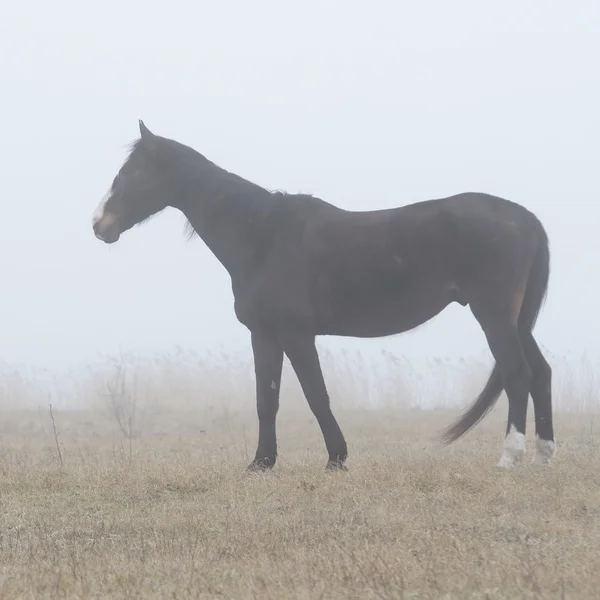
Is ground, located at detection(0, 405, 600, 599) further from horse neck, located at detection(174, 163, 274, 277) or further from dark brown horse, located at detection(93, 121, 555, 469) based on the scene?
horse neck, located at detection(174, 163, 274, 277)

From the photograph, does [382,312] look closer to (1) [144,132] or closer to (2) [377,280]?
(2) [377,280]

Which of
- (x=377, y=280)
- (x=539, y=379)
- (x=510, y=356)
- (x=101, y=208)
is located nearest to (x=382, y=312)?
(x=377, y=280)

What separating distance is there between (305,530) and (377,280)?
2911 mm

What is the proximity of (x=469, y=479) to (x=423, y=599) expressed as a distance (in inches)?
111

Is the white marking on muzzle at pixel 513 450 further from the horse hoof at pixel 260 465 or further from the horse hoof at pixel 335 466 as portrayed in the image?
the horse hoof at pixel 260 465

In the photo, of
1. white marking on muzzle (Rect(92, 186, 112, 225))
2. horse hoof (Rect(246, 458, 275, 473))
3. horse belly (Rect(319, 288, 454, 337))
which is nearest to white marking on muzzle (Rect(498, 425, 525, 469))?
horse belly (Rect(319, 288, 454, 337))

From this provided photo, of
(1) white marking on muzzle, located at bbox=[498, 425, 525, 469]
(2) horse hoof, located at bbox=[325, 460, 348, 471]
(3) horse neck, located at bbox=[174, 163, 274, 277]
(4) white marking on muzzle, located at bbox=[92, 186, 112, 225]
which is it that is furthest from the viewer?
(4) white marking on muzzle, located at bbox=[92, 186, 112, 225]

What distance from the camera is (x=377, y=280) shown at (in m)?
7.36

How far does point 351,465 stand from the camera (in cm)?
754

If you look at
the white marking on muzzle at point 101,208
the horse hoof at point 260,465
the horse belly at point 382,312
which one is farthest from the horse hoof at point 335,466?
the white marking on muzzle at point 101,208

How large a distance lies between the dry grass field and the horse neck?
1.92m

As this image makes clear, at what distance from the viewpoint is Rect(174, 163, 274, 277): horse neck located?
25.8 feet

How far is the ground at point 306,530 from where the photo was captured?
3.75 m

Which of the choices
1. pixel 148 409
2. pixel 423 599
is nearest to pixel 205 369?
pixel 148 409
